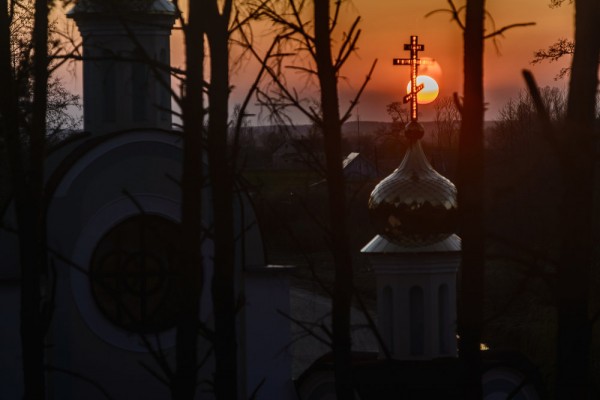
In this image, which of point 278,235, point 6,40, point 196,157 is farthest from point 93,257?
point 278,235

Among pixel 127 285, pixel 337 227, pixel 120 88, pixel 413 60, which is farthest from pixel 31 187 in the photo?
pixel 413 60

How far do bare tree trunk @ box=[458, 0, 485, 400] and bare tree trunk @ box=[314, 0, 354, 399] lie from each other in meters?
2.69

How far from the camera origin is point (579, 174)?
27.5ft

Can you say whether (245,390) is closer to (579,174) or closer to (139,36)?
(139,36)

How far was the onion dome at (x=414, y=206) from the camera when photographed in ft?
69.2

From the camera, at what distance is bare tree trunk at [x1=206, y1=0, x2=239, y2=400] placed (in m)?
10.9

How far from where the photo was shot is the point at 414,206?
2117 cm

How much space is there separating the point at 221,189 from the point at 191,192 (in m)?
0.54

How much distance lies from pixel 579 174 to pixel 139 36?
43.7 feet

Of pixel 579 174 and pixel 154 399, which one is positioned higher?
pixel 579 174

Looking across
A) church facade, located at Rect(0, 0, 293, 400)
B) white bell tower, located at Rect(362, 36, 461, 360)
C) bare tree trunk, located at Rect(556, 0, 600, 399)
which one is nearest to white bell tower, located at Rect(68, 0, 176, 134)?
church facade, located at Rect(0, 0, 293, 400)

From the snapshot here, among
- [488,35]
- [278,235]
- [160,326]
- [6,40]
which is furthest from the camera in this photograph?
[278,235]

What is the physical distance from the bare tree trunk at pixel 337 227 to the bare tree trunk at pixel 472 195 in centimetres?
269

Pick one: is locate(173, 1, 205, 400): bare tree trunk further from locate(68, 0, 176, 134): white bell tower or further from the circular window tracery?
locate(68, 0, 176, 134): white bell tower
